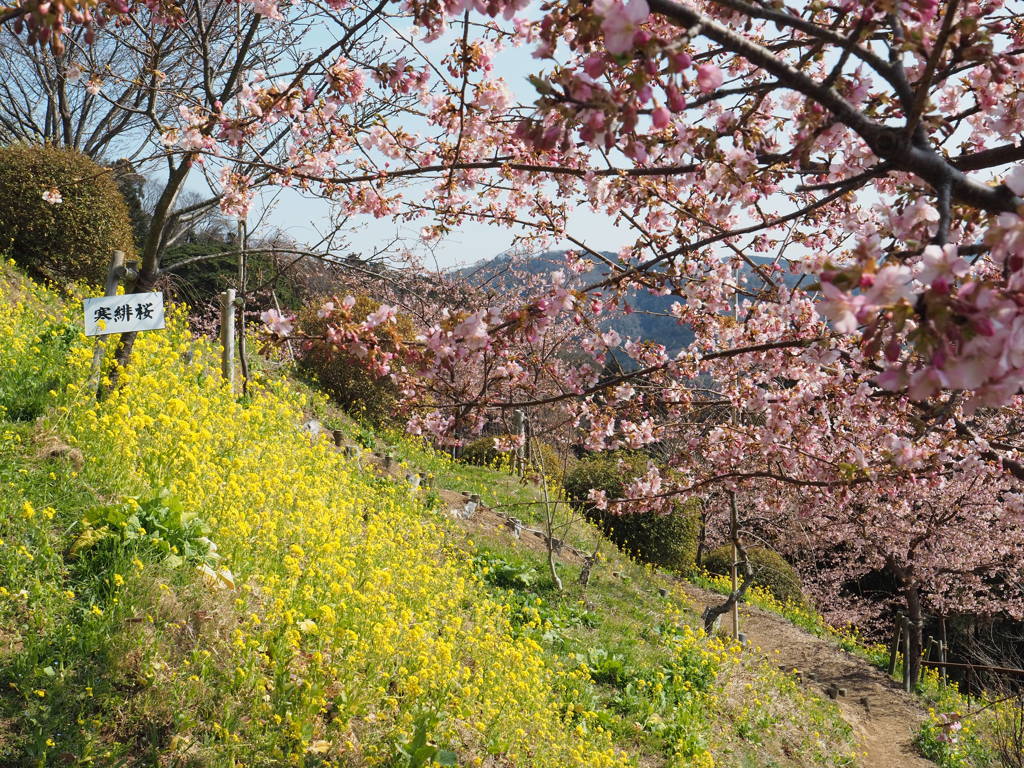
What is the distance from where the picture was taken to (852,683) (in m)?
10.3

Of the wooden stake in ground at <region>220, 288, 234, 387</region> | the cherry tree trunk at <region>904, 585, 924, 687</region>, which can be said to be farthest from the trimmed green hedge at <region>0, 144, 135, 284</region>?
the cherry tree trunk at <region>904, 585, 924, 687</region>

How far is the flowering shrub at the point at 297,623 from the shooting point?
2.97m

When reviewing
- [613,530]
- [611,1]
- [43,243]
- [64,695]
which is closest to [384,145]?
[611,1]

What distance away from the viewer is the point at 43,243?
977cm

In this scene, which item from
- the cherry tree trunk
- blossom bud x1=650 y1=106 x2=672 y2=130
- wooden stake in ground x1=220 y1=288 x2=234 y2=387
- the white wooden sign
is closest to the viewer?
blossom bud x1=650 y1=106 x2=672 y2=130

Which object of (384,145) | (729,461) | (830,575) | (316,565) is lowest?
(830,575)

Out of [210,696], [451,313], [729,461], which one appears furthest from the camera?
[729,461]

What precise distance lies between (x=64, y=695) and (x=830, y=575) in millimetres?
17023

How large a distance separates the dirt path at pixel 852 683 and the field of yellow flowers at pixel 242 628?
9.23ft

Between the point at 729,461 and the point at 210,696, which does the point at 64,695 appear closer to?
the point at 210,696

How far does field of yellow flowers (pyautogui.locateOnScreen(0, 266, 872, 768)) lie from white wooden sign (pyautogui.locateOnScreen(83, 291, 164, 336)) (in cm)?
48

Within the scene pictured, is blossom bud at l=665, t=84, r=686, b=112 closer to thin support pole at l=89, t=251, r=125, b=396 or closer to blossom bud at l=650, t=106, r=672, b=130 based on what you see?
blossom bud at l=650, t=106, r=672, b=130

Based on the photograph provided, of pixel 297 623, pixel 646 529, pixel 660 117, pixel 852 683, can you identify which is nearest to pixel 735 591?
pixel 852 683

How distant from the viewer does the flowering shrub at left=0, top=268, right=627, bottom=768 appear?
117 inches
